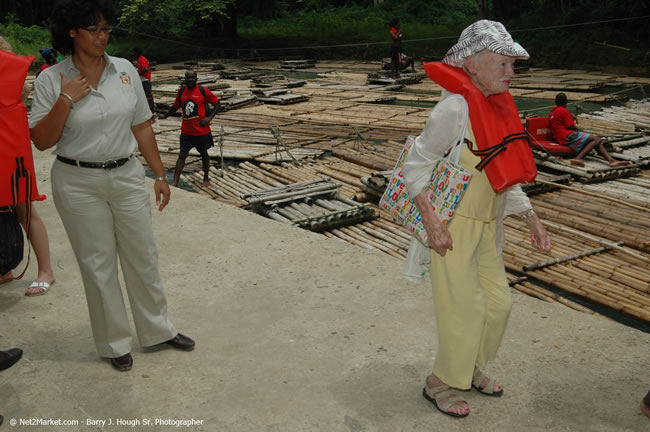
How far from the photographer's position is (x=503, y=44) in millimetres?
2621

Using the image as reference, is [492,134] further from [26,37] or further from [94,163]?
[26,37]

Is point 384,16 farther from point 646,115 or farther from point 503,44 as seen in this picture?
point 503,44

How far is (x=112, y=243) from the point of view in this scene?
3225 millimetres

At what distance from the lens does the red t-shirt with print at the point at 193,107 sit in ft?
27.9

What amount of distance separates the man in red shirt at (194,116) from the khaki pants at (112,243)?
207 inches

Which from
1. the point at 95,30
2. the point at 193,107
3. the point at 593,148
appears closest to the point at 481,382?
the point at 95,30

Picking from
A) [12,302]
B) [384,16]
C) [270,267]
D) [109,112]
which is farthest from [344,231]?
[384,16]

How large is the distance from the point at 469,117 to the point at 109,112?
1.59 m

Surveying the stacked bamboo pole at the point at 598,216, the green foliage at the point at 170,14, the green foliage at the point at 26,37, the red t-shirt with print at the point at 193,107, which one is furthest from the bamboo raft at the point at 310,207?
the green foliage at the point at 26,37

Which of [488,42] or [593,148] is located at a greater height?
[488,42]

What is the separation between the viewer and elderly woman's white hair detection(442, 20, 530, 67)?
2623 millimetres

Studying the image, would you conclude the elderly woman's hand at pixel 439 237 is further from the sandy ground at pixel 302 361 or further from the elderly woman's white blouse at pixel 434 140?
the sandy ground at pixel 302 361

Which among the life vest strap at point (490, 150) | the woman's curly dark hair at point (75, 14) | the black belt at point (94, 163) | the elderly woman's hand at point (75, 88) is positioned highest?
the woman's curly dark hair at point (75, 14)

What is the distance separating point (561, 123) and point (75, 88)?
8.07m
